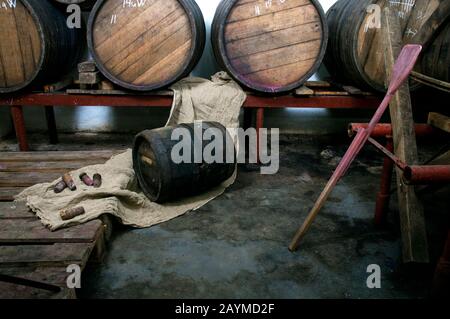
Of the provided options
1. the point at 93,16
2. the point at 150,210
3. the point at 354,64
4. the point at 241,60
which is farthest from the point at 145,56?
the point at 354,64

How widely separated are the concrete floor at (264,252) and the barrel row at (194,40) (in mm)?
1090

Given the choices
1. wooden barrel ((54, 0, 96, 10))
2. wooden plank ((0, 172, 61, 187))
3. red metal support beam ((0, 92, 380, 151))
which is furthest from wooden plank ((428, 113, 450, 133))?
wooden barrel ((54, 0, 96, 10))

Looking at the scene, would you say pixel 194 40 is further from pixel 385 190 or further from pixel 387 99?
pixel 385 190

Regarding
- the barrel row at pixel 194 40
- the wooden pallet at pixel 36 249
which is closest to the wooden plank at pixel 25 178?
the wooden pallet at pixel 36 249

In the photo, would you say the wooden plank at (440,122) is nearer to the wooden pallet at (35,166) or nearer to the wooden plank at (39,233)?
the wooden plank at (39,233)

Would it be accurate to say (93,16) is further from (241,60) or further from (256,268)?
(256,268)

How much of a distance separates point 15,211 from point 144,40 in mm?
1737

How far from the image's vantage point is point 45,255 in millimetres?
1874

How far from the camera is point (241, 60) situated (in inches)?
127

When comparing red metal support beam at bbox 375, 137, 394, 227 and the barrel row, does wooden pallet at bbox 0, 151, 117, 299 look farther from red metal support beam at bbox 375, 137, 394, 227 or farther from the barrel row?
red metal support beam at bbox 375, 137, 394, 227

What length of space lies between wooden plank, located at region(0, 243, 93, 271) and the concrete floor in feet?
0.61

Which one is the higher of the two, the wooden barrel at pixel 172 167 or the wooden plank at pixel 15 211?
the wooden barrel at pixel 172 167

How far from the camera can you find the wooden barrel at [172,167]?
256cm

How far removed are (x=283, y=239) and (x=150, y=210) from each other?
3.20 ft
